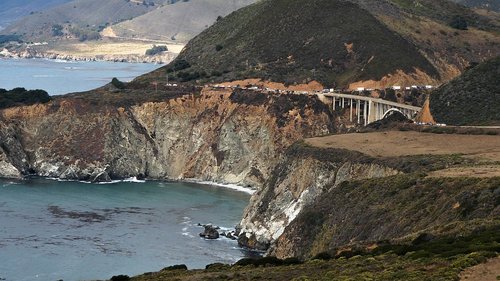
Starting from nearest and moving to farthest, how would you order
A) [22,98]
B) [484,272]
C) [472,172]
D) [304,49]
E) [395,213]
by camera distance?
1. [484,272]
2. [395,213]
3. [472,172]
4. [22,98]
5. [304,49]

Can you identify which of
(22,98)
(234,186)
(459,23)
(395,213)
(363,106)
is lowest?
(234,186)

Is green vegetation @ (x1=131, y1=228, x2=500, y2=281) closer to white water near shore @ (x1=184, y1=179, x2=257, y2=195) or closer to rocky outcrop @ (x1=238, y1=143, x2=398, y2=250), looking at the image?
rocky outcrop @ (x1=238, y1=143, x2=398, y2=250)

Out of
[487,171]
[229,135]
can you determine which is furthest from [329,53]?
[487,171]

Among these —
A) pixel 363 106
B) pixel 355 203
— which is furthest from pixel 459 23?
pixel 355 203

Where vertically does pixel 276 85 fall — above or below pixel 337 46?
below

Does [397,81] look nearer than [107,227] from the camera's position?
No

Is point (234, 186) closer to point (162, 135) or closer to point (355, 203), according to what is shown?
point (162, 135)

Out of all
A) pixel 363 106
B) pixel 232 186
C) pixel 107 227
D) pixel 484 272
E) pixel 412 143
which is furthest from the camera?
pixel 363 106
